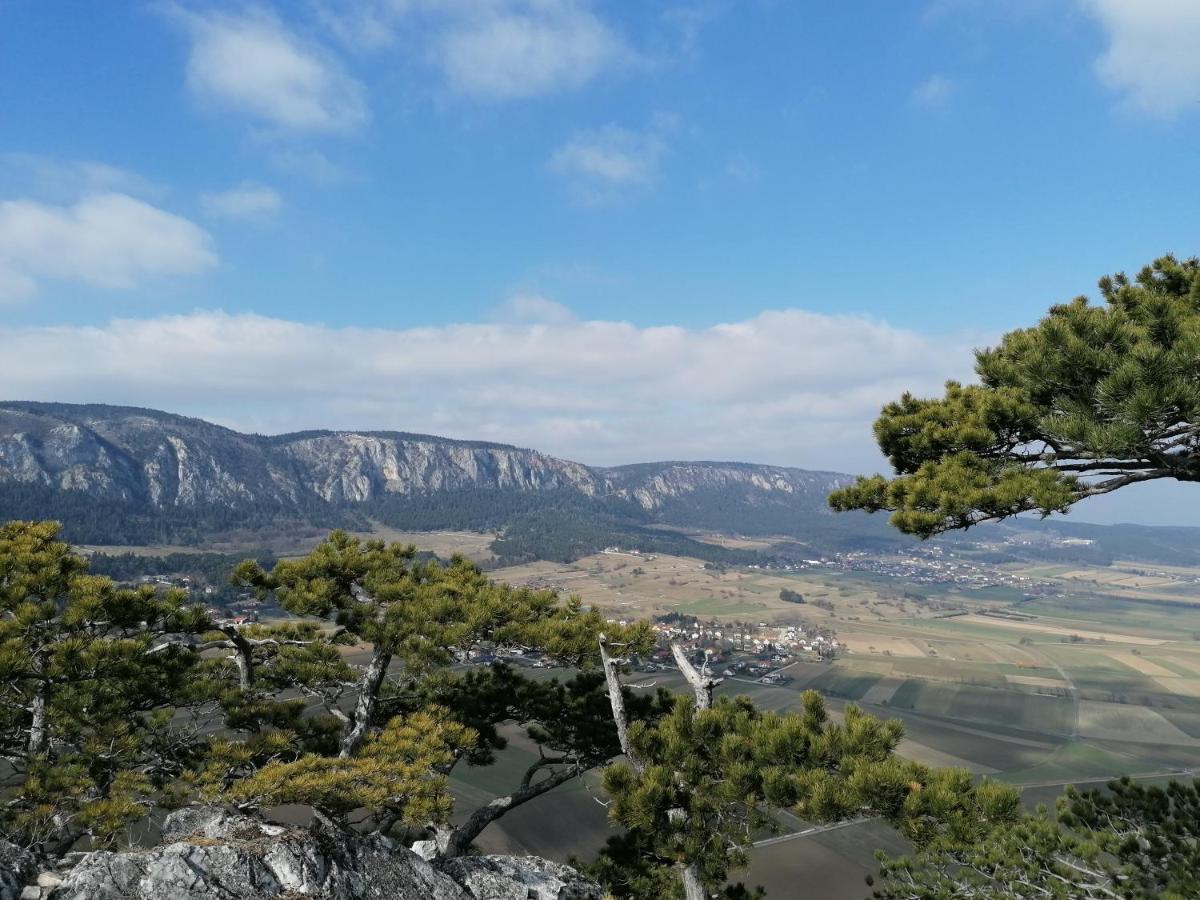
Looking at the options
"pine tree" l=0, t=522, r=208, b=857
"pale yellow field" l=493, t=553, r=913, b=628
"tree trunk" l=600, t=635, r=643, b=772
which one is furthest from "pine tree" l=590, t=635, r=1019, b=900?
"pale yellow field" l=493, t=553, r=913, b=628

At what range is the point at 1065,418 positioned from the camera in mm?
5906

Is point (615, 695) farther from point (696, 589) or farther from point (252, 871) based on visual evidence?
point (696, 589)

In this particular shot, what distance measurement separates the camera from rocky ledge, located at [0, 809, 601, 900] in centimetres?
479

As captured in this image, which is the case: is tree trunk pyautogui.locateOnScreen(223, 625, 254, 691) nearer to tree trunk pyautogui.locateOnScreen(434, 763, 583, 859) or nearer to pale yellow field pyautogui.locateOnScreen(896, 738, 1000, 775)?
tree trunk pyautogui.locateOnScreen(434, 763, 583, 859)

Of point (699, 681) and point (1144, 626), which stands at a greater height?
point (699, 681)

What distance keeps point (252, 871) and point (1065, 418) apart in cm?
863

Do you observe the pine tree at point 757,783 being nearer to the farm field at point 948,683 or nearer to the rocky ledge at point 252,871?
the farm field at point 948,683

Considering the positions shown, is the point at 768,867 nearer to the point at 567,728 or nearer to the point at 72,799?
the point at 567,728

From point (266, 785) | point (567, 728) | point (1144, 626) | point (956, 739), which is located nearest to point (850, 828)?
point (956, 739)

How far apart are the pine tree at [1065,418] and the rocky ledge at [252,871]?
6427mm

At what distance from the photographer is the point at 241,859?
527cm

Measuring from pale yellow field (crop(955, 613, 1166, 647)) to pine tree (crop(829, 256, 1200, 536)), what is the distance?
402 feet

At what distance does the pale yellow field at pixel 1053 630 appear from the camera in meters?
98.9

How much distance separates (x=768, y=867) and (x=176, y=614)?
2937 centimetres
